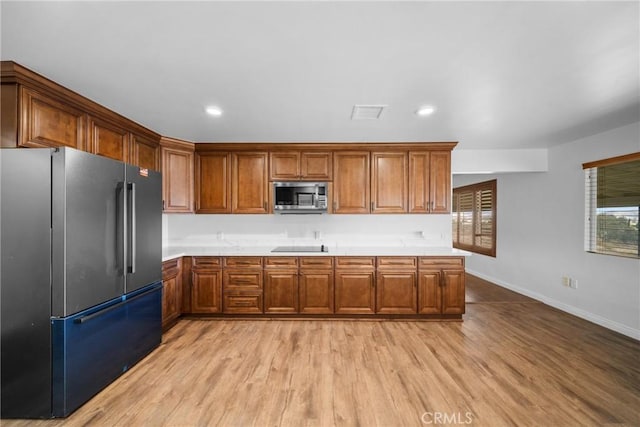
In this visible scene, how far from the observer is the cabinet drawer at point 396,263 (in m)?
3.51

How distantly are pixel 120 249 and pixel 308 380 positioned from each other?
1872 mm

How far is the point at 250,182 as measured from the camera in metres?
3.83

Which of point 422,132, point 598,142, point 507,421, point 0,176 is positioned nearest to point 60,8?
point 0,176

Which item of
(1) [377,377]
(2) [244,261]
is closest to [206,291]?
(2) [244,261]

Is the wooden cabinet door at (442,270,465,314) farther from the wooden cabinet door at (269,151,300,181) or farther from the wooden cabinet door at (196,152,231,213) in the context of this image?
the wooden cabinet door at (196,152,231,213)

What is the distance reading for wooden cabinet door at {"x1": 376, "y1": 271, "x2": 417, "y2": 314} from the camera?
350 centimetres

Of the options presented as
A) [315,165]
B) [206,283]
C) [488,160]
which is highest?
[488,160]

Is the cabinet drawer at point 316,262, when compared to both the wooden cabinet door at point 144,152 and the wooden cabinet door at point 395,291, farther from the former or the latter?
the wooden cabinet door at point 144,152

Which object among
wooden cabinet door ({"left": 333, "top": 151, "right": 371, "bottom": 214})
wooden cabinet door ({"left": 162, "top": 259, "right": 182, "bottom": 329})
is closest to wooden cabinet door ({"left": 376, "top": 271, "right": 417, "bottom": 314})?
wooden cabinet door ({"left": 333, "top": 151, "right": 371, "bottom": 214})

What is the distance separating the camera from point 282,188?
3760 mm

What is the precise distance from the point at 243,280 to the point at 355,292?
1467 mm

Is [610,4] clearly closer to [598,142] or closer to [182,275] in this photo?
[598,142]

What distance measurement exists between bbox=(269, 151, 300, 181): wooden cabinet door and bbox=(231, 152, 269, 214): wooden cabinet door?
10cm

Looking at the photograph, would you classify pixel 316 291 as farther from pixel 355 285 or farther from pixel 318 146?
pixel 318 146
